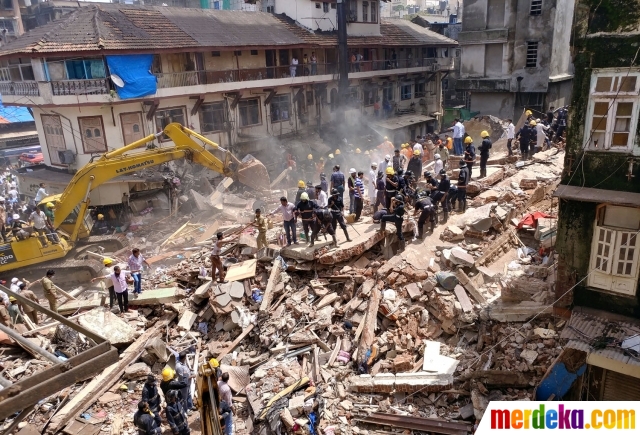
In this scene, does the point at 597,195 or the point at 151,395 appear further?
the point at 597,195

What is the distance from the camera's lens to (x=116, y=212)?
21.5m

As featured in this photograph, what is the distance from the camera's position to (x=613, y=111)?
9.92 meters

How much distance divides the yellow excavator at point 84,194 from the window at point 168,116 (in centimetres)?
722

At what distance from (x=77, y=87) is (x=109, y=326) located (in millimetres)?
14423

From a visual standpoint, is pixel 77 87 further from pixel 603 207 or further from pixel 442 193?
pixel 603 207

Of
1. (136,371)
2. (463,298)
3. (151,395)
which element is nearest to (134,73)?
(136,371)

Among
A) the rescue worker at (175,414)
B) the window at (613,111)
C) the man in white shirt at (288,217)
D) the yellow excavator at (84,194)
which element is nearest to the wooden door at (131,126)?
the yellow excavator at (84,194)

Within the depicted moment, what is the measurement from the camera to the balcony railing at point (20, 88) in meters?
23.4

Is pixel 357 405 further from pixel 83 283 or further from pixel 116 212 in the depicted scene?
pixel 116 212

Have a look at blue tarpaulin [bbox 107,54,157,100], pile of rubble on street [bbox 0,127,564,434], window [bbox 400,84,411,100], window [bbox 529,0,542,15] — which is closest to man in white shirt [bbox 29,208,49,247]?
pile of rubble on street [bbox 0,127,564,434]

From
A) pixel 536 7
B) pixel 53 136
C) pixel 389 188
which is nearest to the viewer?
pixel 389 188

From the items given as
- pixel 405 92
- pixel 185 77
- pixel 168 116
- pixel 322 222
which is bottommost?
pixel 322 222

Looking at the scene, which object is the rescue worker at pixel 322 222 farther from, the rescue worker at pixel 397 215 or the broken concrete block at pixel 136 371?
the broken concrete block at pixel 136 371

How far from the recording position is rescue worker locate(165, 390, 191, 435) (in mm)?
9719
